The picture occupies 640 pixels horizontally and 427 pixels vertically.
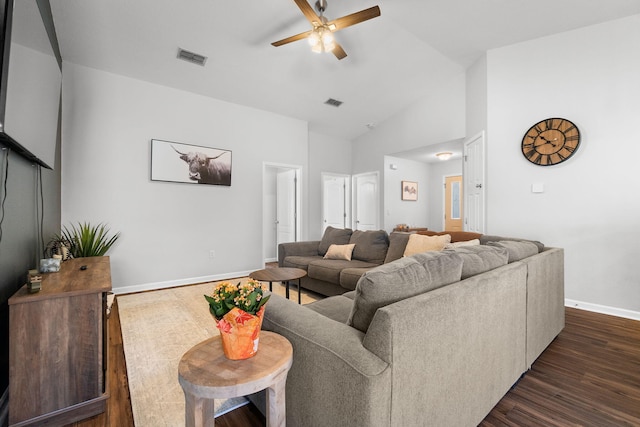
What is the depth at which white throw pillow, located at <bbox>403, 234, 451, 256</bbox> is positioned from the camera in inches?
117

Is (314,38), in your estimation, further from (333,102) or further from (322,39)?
(333,102)

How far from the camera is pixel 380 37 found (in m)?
3.71

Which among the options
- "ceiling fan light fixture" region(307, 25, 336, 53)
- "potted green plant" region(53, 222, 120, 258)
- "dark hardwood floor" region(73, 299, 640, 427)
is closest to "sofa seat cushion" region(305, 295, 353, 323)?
"dark hardwood floor" region(73, 299, 640, 427)

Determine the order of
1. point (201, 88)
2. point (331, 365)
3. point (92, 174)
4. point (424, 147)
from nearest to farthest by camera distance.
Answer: point (331, 365) → point (92, 174) → point (201, 88) → point (424, 147)

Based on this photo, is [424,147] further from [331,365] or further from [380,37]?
[331,365]

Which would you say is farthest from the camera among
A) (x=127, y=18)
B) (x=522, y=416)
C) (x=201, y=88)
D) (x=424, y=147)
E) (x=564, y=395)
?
(x=424, y=147)

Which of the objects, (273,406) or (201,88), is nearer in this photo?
(273,406)

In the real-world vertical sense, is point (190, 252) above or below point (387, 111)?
below

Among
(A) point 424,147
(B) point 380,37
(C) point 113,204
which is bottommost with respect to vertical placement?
(C) point 113,204

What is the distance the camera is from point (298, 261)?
3783 mm

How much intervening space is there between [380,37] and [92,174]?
4.11 metres

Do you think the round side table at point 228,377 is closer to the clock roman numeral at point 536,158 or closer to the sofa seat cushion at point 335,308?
the sofa seat cushion at point 335,308

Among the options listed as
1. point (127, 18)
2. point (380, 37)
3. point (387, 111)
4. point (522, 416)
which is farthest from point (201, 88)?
point (522, 416)

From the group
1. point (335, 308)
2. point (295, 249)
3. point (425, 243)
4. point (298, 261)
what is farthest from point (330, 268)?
point (335, 308)
